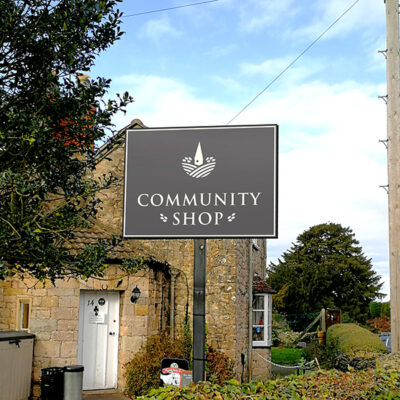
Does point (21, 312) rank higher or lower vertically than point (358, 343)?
higher

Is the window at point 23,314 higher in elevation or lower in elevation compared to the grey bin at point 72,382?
higher

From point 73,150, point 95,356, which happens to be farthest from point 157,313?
point 73,150

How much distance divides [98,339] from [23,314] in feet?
5.75

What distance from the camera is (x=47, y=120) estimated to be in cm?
694

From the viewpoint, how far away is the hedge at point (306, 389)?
4.83 meters

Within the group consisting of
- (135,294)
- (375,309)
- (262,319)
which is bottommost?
(375,309)

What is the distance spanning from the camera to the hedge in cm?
483

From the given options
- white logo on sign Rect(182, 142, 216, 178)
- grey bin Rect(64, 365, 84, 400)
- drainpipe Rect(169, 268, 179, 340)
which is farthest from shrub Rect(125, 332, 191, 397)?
white logo on sign Rect(182, 142, 216, 178)

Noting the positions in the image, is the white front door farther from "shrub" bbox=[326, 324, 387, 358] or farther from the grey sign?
the grey sign

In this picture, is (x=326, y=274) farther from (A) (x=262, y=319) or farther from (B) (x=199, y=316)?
(B) (x=199, y=316)

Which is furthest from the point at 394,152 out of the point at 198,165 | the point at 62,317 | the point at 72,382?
the point at 72,382

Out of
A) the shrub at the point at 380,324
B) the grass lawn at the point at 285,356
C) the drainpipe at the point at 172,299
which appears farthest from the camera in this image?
the shrub at the point at 380,324

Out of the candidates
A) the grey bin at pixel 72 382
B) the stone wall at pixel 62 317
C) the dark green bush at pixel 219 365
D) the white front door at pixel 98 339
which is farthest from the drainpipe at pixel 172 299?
the grey bin at pixel 72 382

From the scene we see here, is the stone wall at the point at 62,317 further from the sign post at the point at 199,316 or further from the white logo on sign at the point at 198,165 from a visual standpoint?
the white logo on sign at the point at 198,165
